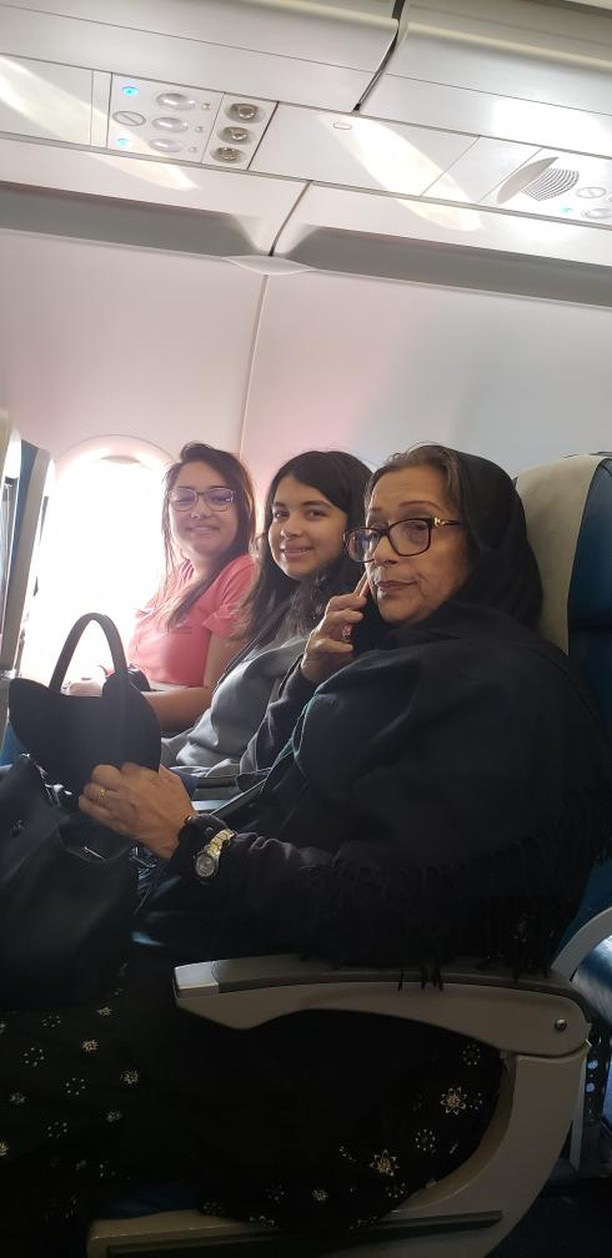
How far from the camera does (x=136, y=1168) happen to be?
1.28 meters

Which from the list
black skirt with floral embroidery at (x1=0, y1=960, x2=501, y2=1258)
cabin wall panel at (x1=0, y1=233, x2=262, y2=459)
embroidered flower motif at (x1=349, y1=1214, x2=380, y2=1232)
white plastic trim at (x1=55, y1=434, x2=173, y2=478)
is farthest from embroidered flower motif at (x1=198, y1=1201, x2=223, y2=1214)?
white plastic trim at (x1=55, y1=434, x2=173, y2=478)

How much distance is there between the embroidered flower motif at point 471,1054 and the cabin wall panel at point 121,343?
2.31 metres

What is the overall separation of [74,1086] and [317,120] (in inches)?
73.5

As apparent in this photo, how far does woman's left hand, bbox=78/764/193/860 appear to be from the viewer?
1483 mm

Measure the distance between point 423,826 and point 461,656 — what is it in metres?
0.26

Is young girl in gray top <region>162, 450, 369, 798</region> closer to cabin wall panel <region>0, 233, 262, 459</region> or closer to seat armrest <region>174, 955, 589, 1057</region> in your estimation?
cabin wall panel <region>0, 233, 262, 459</region>

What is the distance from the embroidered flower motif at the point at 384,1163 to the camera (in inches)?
50.3

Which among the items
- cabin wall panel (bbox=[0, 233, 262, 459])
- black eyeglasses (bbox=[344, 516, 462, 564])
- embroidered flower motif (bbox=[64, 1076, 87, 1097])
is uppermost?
cabin wall panel (bbox=[0, 233, 262, 459])

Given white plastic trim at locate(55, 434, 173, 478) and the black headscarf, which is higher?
white plastic trim at locate(55, 434, 173, 478)

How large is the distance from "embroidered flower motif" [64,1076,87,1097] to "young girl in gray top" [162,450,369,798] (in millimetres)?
1018

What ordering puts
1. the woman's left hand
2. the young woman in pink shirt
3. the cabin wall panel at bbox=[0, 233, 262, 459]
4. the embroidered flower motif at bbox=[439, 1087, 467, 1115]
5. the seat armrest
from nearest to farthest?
the seat armrest < the embroidered flower motif at bbox=[439, 1087, 467, 1115] < the woman's left hand < the cabin wall panel at bbox=[0, 233, 262, 459] < the young woman in pink shirt

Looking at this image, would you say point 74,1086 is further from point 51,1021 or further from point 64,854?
point 64,854

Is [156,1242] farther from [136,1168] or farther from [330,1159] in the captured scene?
[330,1159]

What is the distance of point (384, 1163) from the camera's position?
1.28 meters
